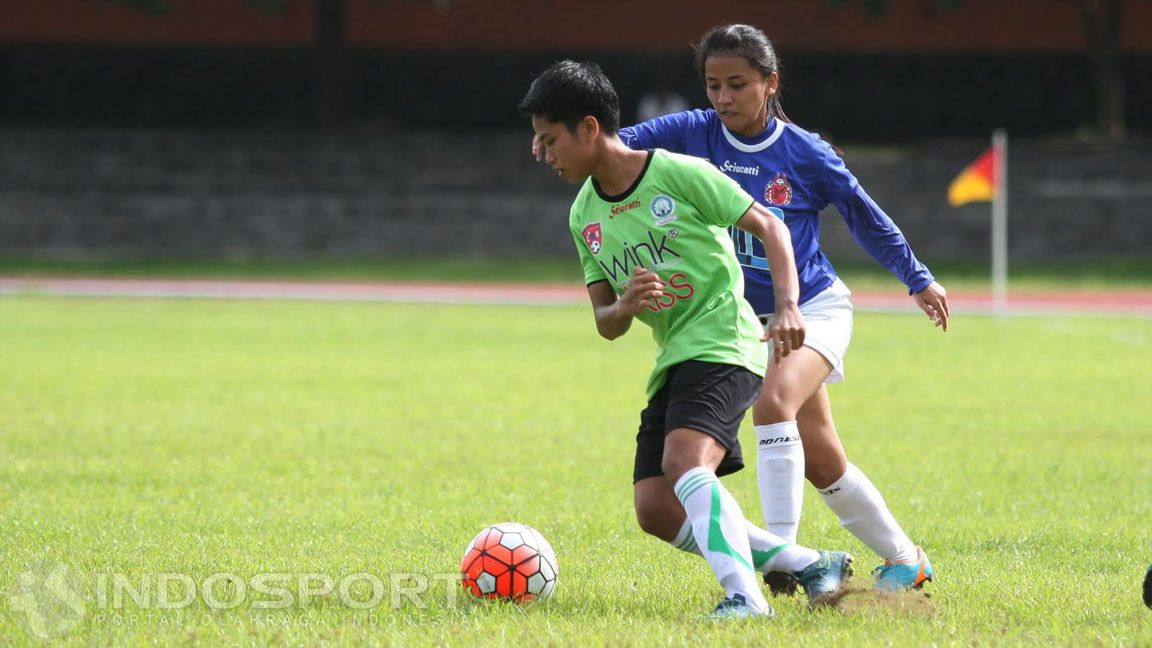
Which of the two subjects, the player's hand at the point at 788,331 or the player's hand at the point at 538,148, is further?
the player's hand at the point at 538,148

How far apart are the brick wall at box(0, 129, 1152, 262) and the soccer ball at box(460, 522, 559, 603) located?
944 inches

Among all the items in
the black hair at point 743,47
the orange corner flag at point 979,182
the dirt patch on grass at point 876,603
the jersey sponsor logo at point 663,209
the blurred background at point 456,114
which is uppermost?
the blurred background at point 456,114

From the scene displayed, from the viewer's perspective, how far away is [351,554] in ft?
20.3

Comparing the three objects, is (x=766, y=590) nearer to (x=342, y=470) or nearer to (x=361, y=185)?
(x=342, y=470)

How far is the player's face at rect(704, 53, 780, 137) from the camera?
5.48m

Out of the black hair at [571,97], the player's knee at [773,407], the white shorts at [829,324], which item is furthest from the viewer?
the white shorts at [829,324]

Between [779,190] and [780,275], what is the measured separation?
0.71 meters

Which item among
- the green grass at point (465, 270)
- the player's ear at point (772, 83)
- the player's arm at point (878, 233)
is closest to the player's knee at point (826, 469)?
the player's arm at point (878, 233)

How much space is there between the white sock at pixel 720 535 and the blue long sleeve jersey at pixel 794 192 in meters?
0.95

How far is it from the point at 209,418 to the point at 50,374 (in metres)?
3.30

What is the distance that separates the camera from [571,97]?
16.3ft

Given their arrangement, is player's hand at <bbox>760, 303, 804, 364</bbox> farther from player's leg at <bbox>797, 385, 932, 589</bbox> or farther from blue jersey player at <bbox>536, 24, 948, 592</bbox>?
player's leg at <bbox>797, 385, 932, 589</bbox>

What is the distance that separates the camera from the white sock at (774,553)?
5.16m

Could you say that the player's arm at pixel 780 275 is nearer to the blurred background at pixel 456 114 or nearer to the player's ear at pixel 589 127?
the player's ear at pixel 589 127
